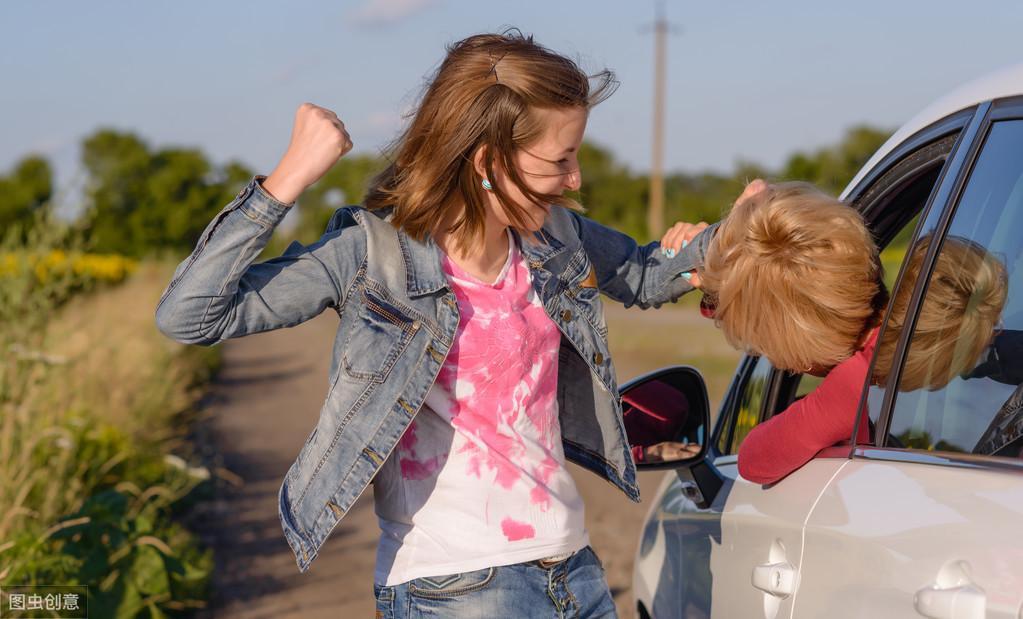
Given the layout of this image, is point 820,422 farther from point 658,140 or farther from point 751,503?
point 658,140

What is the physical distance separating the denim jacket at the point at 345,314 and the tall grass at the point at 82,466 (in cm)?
251

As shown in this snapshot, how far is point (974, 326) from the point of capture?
2.04m

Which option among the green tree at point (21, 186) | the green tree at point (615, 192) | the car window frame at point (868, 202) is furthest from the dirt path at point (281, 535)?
the green tree at point (21, 186)

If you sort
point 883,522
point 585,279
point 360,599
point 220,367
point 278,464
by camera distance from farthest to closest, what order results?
point 220,367 → point 278,464 → point 360,599 → point 585,279 → point 883,522

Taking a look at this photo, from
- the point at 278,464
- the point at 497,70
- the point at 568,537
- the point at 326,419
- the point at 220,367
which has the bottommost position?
the point at 220,367

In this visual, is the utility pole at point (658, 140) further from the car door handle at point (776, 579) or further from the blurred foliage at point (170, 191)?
the car door handle at point (776, 579)

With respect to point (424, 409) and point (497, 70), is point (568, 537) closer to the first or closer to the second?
point (424, 409)

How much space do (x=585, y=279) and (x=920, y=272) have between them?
802 millimetres

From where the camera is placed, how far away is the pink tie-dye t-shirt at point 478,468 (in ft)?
7.90

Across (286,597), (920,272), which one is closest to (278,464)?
(286,597)

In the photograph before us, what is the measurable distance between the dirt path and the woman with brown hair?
11.5 ft

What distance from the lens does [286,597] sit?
20.5ft

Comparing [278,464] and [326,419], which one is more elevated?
[326,419]

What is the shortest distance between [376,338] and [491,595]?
55 cm
